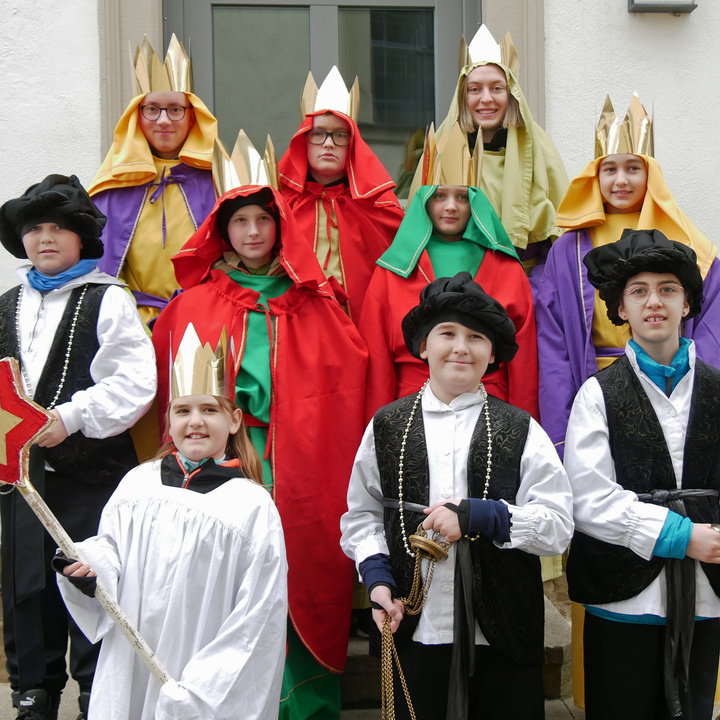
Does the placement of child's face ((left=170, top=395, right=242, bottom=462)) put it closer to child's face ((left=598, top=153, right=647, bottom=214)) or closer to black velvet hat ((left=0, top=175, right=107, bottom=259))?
black velvet hat ((left=0, top=175, right=107, bottom=259))

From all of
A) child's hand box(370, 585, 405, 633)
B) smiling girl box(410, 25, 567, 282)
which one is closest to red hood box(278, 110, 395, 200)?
smiling girl box(410, 25, 567, 282)

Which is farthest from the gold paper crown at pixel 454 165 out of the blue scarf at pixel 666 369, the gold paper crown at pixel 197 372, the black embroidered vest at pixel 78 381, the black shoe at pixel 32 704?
the black shoe at pixel 32 704

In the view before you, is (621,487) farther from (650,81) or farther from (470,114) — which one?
(650,81)

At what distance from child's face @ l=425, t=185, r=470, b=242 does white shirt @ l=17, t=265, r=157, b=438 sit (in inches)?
49.2

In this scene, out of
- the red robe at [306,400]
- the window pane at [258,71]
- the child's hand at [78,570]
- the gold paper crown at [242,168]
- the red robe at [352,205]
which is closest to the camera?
the child's hand at [78,570]

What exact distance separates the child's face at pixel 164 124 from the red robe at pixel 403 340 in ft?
4.06

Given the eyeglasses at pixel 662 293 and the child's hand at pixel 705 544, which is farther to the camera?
the eyeglasses at pixel 662 293

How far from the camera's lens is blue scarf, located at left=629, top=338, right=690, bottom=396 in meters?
2.86

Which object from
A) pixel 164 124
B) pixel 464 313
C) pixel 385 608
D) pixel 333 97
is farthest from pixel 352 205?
pixel 385 608

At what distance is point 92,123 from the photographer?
199 inches

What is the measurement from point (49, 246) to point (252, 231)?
0.76m

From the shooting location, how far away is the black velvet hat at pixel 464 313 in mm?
2801

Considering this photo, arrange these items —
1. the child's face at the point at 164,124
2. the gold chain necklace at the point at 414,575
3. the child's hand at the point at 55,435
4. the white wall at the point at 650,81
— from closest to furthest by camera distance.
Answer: the gold chain necklace at the point at 414,575 → the child's hand at the point at 55,435 → the child's face at the point at 164,124 → the white wall at the point at 650,81

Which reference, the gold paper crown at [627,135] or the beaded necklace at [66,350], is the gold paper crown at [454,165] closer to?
the gold paper crown at [627,135]
